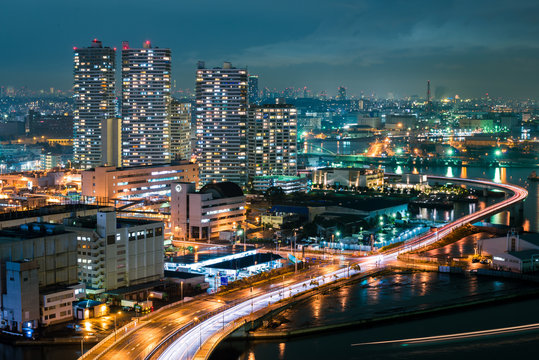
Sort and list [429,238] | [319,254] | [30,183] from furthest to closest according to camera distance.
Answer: [30,183]
[429,238]
[319,254]

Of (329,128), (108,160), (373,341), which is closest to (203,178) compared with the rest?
(108,160)

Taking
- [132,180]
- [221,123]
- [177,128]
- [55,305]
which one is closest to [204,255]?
[55,305]

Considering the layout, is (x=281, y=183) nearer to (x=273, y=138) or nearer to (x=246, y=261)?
(x=273, y=138)

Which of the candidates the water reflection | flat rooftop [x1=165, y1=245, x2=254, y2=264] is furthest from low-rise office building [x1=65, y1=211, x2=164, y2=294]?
the water reflection

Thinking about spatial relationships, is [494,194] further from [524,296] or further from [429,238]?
[524,296]

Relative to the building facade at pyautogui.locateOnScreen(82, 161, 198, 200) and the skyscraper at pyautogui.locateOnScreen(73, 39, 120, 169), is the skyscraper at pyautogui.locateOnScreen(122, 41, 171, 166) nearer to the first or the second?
the skyscraper at pyautogui.locateOnScreen(73, 39, 120, 169)

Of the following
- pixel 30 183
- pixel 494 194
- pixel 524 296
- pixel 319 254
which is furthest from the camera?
pixel 494 194
